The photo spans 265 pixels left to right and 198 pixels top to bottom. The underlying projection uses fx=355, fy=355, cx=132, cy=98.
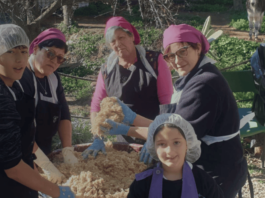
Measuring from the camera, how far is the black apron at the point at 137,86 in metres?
2.96

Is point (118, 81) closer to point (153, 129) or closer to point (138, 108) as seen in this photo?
point (138, 108)

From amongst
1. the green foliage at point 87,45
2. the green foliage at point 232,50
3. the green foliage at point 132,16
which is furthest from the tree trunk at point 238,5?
the green foliage at point 87,45

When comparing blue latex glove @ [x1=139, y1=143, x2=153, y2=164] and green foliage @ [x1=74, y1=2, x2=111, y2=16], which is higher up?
green foliage @ [x1=74, y1=2, x2=111, y2=16]

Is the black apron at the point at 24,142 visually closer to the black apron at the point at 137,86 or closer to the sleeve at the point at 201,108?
the sleeve at the point at 201,108

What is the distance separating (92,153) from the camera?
105 inches

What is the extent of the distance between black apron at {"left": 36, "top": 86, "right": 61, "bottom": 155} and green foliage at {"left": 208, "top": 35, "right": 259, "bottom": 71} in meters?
8.13

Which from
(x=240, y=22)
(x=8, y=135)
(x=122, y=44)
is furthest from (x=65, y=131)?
(x=240, y=22)

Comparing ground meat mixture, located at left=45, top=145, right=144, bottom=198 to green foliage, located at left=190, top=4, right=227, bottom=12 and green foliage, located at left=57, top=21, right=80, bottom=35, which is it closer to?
green foliage, located at left=57, top=21, right=80, bottom=35

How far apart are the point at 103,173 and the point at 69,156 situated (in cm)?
28

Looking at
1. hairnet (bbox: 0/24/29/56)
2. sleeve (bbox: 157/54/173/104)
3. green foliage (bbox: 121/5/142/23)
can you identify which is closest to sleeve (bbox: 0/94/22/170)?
hairnet (bbox: 0/24/29/56)

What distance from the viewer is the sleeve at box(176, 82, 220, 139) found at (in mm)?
1950

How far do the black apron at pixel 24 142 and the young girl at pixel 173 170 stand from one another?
60 centimetres

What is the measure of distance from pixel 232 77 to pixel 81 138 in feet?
7.85

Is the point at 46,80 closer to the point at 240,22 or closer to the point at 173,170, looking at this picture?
the point at 173,170
